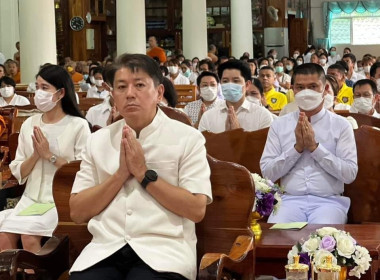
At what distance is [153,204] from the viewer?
163 inches

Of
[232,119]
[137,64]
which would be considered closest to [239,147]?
[232,119]

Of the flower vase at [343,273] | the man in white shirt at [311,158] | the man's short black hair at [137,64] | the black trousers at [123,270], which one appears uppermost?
the man's short black hair at [137,64]

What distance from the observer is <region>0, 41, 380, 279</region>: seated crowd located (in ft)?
13.5

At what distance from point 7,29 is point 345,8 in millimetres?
18562

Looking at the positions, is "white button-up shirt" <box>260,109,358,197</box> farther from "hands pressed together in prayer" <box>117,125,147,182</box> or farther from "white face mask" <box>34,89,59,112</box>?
"hands pressed together in prayer" <box>117,125,147,182</box>

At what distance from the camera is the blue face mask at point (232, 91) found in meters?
7.57

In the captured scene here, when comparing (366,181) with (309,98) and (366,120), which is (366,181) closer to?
(309,98)

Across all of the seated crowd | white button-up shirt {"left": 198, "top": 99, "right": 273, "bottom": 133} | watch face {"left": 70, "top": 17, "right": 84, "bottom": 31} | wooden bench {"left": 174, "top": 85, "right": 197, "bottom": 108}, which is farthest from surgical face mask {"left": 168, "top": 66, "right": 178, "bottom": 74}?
white button-up shirt {"left": 198, "top": 99, "right": 273, "bottom": 133}

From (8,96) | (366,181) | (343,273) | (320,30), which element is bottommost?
(343,273)

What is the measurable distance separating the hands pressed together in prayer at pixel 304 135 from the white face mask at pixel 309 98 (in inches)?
11.2

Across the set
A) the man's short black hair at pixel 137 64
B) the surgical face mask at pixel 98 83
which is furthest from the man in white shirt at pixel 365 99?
the surgical face mask at pixel 98 83

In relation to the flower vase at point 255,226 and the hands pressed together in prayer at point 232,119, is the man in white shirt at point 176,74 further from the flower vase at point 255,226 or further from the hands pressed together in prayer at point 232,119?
the flower vase at point 255,226

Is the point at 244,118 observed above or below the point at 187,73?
below

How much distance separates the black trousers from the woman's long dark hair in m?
1.90
